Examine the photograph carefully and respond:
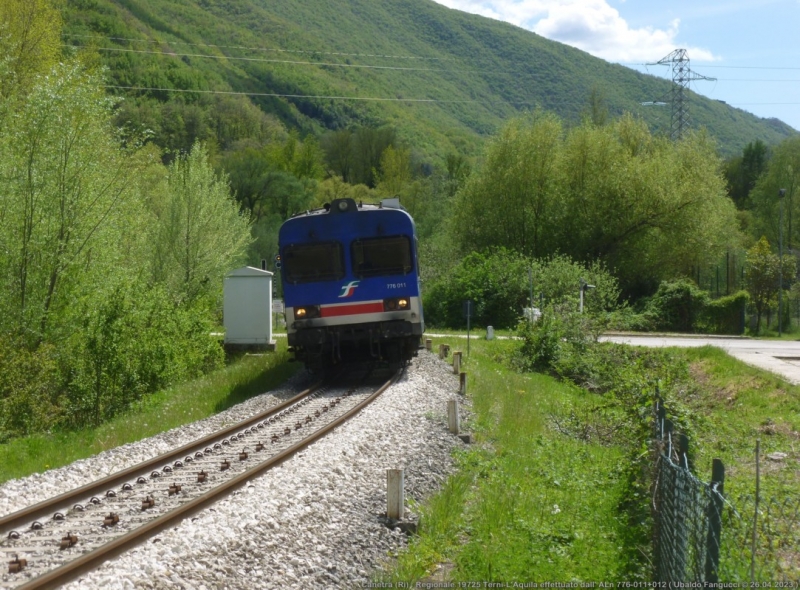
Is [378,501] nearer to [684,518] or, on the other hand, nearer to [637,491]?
[637,491]

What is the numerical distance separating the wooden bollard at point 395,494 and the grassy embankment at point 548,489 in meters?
0.25

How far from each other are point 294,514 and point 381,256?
9.78 meters

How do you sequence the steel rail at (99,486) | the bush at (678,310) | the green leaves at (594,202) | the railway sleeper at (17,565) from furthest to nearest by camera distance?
the green leaves at (594,202), the bush at (678,310), the steel rail at (99,486), the railway sleeper at (17,565)

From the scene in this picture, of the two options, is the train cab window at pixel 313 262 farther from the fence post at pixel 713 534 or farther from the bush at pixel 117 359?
the fence post at pixel 713 534

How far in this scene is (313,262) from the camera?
17000mm

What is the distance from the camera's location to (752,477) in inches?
397

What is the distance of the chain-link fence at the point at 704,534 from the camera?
440cm

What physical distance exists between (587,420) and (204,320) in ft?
43.1

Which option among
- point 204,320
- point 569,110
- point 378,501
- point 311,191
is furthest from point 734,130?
→ point 378,501

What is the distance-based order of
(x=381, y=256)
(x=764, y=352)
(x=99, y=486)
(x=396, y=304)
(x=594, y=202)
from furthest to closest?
(x=594, y=202) < (x=764, y=352) < (x=381, y=256) < (x=396, y=304) < (x=99, y=486)

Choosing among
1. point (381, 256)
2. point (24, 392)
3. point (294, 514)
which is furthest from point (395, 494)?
point (24, 392)

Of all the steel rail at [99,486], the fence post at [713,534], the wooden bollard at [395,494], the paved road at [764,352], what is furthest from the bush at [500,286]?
the fence post at [713,534]

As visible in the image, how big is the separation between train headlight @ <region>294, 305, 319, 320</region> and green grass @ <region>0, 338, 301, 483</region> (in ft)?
6.49

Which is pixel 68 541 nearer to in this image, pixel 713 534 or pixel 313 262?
pixel 713 534
